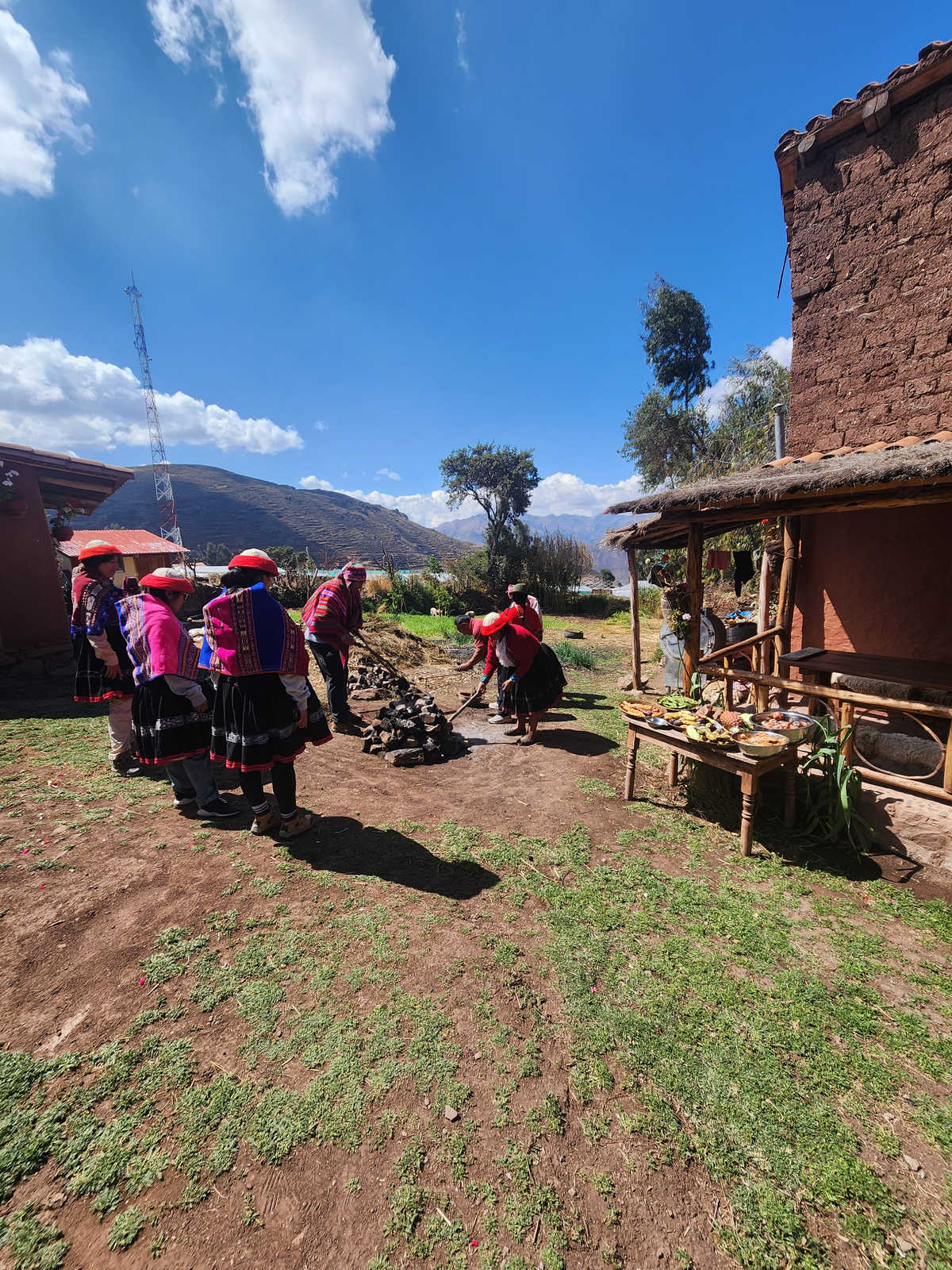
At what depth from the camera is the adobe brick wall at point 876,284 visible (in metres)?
4.69

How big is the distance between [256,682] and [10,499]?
7910 mm

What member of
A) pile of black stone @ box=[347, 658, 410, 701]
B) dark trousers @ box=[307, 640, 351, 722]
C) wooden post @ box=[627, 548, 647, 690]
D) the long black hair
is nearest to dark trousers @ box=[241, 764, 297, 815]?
the long black hair

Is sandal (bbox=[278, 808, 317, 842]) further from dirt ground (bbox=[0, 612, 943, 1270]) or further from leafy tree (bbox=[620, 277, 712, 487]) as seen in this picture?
leafy tree (bbox=[620, 277, 712, 487])

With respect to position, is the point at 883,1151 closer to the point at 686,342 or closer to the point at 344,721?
the point at 344,721

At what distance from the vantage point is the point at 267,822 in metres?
3.55

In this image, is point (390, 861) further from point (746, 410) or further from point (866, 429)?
point (746, 410)

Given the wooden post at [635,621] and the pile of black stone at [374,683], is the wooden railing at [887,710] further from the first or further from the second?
the pile of black stone at [374,683]

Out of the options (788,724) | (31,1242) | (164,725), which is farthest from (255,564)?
→ (788,724)

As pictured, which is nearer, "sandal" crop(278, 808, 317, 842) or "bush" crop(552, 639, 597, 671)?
"sandal" crop(278, 808, 317, 842)

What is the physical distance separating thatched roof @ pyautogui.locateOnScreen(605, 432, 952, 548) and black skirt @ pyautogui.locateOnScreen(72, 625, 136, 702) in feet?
16.5

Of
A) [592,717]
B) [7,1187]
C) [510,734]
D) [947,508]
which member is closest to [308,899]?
[7,1187]

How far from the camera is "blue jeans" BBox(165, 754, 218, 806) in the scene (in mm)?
3740

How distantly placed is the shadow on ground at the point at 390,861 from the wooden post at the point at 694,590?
3.13 meters

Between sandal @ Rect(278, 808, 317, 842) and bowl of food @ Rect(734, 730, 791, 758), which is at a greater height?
bowl of food @ Rect(734, 730, 791, 758)
